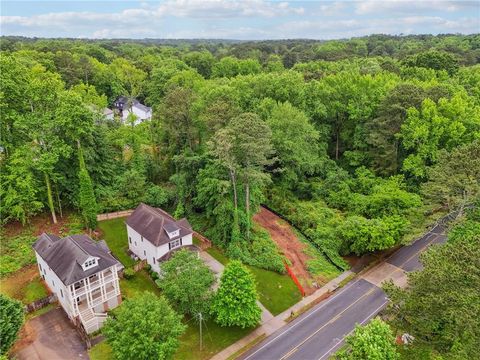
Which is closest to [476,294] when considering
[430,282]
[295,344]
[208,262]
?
[430,282]

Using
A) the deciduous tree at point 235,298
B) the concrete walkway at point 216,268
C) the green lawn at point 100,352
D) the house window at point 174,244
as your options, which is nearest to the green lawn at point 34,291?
the green lawn at point 100,352

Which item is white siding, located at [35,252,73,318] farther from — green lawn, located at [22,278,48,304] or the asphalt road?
the asphalt road

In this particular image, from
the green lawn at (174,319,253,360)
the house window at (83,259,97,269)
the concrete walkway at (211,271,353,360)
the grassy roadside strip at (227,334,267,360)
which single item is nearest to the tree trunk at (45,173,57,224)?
the house window at (83,259,97,269)

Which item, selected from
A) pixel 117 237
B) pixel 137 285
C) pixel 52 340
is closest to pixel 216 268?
pixel 137 285

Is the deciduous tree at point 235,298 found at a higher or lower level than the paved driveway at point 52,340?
higher

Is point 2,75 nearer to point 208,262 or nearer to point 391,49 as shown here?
point 208,262

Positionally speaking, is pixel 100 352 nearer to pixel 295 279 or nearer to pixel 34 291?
pixel 34 291

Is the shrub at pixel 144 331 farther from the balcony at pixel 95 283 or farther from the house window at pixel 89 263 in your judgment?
the house window at pixel 89 263
